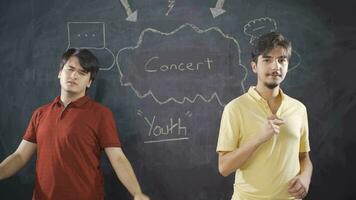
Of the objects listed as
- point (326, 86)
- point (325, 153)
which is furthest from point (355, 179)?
point (326, 86)

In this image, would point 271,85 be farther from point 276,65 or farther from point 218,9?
point 218,9

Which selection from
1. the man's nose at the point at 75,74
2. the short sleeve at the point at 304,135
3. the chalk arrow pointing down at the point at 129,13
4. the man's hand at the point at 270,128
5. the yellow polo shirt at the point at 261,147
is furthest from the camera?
the chalk arrow pointing down at the point at 129,13

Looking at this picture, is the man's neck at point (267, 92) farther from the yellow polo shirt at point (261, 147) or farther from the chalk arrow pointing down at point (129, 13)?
the chalk arrow pointing down at point (129, 13)

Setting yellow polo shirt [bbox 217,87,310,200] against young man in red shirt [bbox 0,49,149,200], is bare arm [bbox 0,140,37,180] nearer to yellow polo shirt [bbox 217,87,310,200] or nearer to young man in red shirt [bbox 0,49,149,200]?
young man in red shirt [bbox 0,49,149,200]

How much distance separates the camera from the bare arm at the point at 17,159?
6.15 ft

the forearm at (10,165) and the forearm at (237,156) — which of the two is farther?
the forearm at (10,165)

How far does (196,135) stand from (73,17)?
1.00 m

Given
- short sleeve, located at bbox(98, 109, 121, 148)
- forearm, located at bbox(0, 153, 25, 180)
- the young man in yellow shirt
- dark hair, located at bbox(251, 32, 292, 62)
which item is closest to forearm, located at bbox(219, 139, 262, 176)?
the young man in yellow shirt

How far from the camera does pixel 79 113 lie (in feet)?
5.93

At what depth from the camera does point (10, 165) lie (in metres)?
1.88

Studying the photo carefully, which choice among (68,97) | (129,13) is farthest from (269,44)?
(68,97)

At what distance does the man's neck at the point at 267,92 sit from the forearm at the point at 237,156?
0.86ft

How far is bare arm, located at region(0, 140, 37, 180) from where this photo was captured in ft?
6.15

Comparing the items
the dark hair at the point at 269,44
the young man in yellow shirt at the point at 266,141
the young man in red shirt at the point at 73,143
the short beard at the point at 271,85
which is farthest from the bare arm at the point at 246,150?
the young man in red shirt at the point at 73,143
